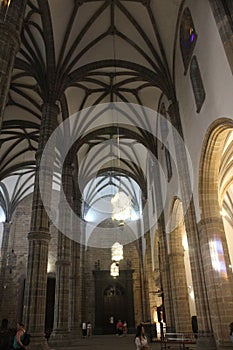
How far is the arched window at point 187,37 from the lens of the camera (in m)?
11.5

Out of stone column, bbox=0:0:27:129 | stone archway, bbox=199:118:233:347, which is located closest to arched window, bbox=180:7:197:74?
stone archway, bbox=199:118:233:347

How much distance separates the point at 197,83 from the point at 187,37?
2531 millimetres

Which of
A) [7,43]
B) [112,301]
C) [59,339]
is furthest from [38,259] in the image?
[112,301]

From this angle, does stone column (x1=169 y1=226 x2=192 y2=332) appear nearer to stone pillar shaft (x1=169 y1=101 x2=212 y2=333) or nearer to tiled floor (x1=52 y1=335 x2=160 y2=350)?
tiled floor (x1=52 y1=335 x2=160 y2=350)

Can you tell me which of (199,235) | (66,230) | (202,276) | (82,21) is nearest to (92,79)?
(82,21)

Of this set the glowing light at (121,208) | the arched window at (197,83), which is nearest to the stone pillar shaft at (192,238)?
the arched window at (197,83)

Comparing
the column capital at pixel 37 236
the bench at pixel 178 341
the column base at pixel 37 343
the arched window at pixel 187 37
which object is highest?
the arched window at pixel 187 37

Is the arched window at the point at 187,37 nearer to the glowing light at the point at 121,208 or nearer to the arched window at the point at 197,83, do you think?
the arched window at the point at 197,83

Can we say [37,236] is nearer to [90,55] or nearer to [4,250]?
[90,55]

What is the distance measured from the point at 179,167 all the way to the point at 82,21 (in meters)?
8.01

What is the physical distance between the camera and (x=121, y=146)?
23.2 metres

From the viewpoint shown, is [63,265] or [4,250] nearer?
[63,265]

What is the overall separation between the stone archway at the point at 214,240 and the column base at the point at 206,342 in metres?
0.27

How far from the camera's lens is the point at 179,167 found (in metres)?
12.3
